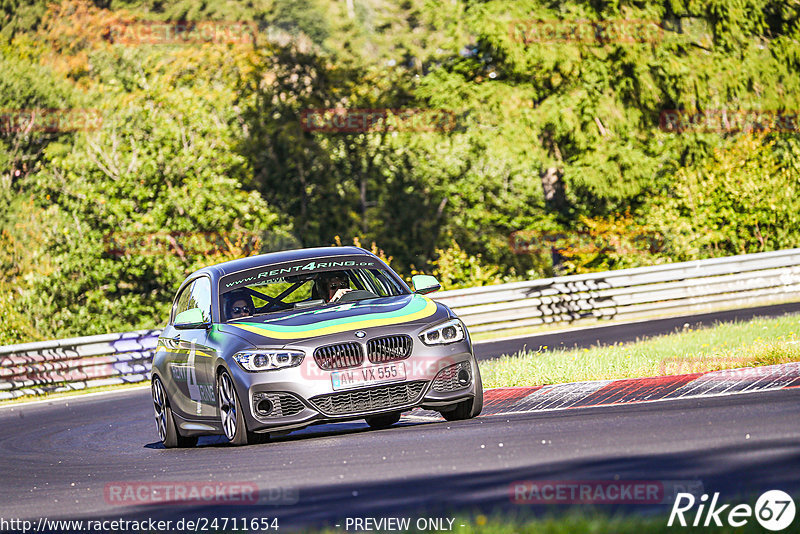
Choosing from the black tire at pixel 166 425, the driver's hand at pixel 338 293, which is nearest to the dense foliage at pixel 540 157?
the black tire at pixel 166 425

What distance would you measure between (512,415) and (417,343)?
130 centimetres

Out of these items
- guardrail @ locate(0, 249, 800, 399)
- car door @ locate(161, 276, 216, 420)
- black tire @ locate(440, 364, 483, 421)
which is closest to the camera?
black tire @ locate(440, 364, 483, 421)

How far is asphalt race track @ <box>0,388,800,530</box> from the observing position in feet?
21.4

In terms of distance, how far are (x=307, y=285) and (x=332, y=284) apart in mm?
246

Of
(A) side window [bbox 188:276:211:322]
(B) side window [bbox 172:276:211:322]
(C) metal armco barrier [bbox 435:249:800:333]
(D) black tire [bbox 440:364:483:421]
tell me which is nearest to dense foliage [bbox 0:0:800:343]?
(C) metal armco barrier [bbox 435:249:800:333]

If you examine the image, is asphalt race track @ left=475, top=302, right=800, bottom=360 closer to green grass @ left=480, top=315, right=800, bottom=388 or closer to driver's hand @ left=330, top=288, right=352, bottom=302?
green grass @ left=480, top=315, right=800, bottom=388

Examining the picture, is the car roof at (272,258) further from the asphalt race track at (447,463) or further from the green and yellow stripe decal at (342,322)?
the asphalt race track at (447,463)

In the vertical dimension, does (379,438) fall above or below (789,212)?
above

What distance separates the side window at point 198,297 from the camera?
11344 millimetres

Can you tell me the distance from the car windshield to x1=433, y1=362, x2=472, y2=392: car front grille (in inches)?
52.6

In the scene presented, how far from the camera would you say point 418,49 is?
332 feet

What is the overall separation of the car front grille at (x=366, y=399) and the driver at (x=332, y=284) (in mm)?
1717

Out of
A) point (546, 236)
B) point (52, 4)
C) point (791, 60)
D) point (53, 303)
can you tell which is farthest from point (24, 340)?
point (52, 4)

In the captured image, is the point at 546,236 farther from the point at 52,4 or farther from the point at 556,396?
the point at 52,4
